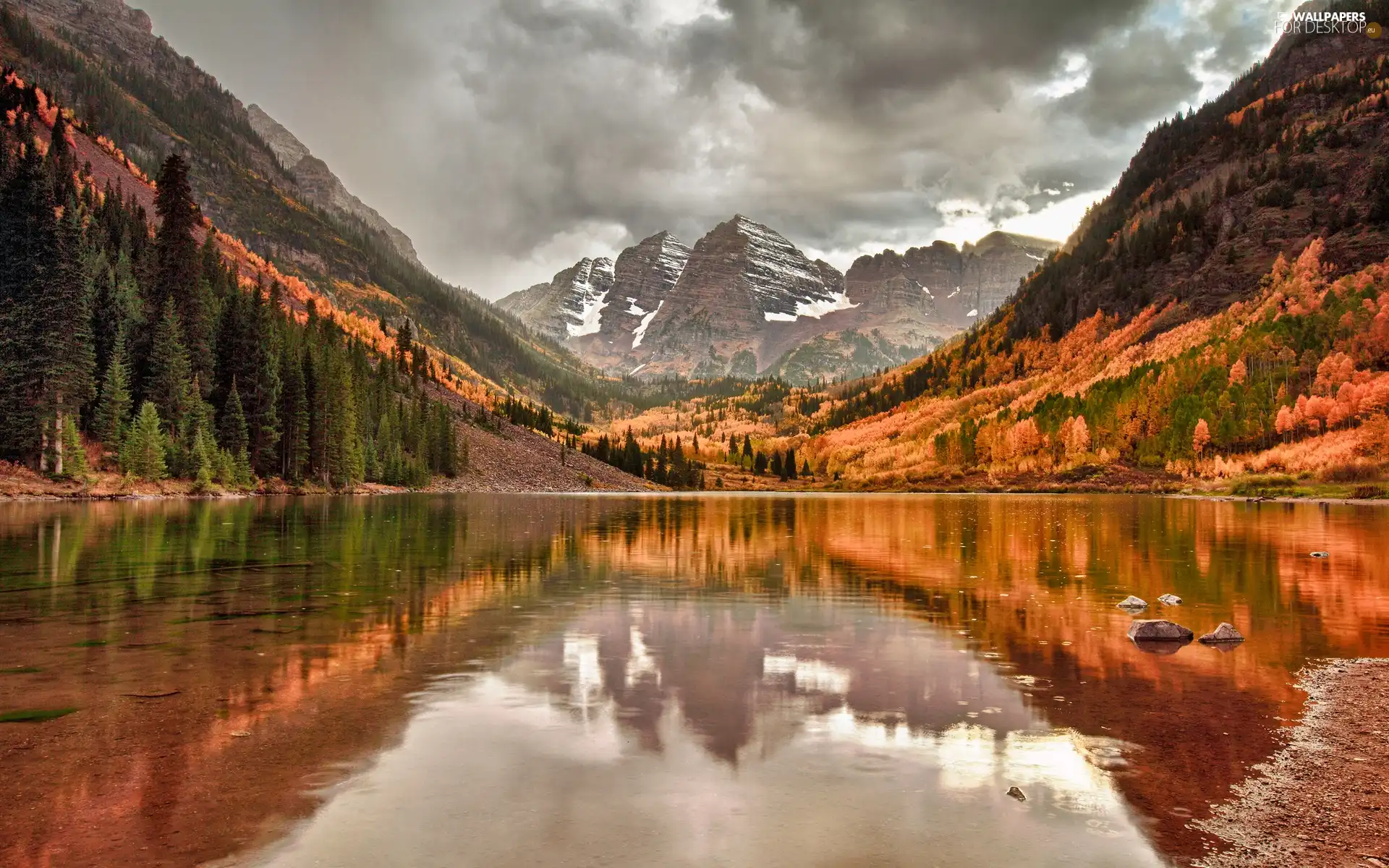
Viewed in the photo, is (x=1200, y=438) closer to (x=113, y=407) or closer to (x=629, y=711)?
(x=629, y=711)

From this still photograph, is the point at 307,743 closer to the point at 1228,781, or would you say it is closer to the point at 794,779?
the point at 794,779

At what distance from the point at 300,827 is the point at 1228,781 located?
13458 millimetres

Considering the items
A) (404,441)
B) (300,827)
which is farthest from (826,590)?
(404,441)

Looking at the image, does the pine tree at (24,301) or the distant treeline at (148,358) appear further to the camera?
the distant treeline at (148,358)

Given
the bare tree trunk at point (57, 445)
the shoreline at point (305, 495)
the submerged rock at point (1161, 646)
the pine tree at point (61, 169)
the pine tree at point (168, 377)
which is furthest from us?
the pine tree at point (61, 169)

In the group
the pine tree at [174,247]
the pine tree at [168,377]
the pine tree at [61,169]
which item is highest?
the pine tree at [61,169]

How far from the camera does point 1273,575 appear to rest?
38.0 metres

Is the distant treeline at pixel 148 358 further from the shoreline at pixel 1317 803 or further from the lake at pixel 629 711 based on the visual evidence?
the shoreline at pixel 1317 803

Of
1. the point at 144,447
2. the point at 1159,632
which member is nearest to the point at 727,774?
the point at 1159,632

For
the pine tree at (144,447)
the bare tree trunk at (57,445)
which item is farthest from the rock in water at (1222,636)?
the bare tree trunk at (57,445)

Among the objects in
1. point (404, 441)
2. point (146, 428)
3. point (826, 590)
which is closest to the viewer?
point (826, 590)

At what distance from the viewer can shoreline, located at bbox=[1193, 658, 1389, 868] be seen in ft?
31.8

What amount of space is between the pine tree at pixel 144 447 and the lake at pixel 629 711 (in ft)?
239

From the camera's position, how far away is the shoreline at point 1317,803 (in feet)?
31.8
